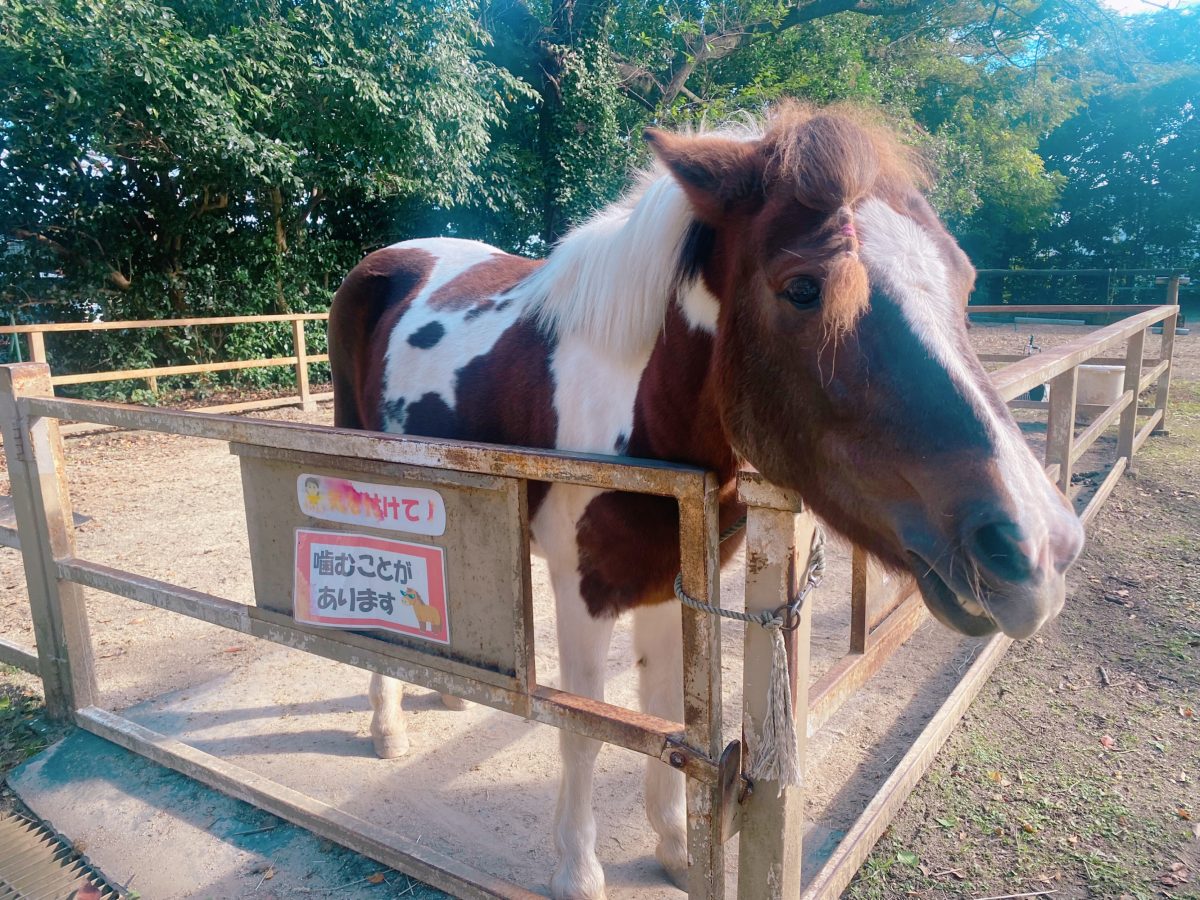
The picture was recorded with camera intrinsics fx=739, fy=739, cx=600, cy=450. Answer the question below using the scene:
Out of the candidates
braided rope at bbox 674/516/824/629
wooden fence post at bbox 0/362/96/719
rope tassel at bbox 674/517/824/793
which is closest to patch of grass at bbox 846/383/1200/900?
rope tassel at bbox 674/517/824/793

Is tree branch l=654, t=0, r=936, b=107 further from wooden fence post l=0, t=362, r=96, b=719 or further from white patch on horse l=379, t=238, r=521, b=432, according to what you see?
wooden fence post l=0, t=362, r=96, b=719

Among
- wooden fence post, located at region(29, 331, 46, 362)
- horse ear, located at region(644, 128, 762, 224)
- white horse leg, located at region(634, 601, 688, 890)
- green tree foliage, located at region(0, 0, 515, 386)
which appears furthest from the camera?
green tree foliage, located at region(0, 0, 515, 386)

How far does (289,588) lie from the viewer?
202 centimetres

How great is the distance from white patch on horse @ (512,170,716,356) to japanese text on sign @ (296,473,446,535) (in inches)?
23.7

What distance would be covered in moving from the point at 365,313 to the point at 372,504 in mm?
1819

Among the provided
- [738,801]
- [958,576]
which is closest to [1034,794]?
[738,801]

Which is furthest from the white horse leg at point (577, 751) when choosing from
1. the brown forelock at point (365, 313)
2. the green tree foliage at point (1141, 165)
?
the green tree foliage at point (1141, 165)

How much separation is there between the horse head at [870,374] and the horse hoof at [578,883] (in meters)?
1.32

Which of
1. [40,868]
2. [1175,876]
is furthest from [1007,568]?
[40,868]

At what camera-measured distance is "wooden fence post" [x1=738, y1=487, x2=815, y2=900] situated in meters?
1.32

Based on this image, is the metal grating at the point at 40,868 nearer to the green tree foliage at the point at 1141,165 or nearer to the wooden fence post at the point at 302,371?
the wooden fence post at the point at 302,371

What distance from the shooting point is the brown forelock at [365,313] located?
321 cm

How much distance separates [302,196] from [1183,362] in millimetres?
14115

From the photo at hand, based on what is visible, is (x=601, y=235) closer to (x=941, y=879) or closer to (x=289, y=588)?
(x=289, y=588)
